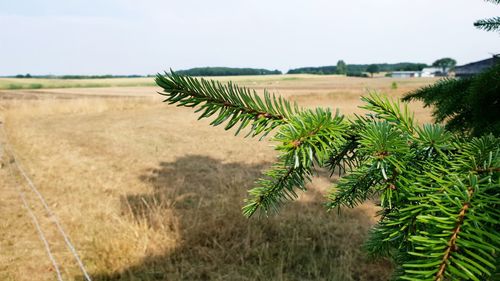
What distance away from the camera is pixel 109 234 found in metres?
3.56

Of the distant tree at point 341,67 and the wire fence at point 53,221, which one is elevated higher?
the distant tree at point 341,67

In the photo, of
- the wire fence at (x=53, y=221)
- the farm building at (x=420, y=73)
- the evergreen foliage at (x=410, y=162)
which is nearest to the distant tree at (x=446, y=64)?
the farm building at (x=420, y=73)

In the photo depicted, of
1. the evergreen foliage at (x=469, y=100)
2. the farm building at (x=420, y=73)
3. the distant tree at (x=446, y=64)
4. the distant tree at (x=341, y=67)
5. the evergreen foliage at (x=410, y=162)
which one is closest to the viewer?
the evergreen foliage at (x=410, y=162)

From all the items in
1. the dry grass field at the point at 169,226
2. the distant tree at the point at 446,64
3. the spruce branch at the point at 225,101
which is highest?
the distant tree at the point at 446,64

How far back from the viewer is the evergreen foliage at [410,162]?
1.55ft

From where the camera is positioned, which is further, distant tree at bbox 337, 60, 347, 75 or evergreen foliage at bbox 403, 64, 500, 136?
distant tree at bbox 337, 60, 347, 75

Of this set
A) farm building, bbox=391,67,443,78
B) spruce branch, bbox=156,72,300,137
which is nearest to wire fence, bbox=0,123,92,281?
spruce branch, bbox=156,72,300,137

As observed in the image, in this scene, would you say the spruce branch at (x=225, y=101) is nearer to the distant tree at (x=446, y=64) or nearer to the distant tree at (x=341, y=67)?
the distant tree at (x=446, y=64)

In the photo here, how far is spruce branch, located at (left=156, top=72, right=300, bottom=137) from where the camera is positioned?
61 centimetres

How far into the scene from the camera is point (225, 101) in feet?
2.07

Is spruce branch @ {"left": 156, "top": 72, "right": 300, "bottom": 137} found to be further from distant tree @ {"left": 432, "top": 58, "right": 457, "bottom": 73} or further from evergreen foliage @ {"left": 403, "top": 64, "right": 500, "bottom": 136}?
distant tree @ {"left": 432, "top": 58, "right": 457, "bottom": 73}

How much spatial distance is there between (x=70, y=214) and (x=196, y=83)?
478 cm

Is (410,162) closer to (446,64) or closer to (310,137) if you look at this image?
(310,137)

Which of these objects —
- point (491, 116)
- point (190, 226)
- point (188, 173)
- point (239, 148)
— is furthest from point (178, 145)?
point (491, 116)
